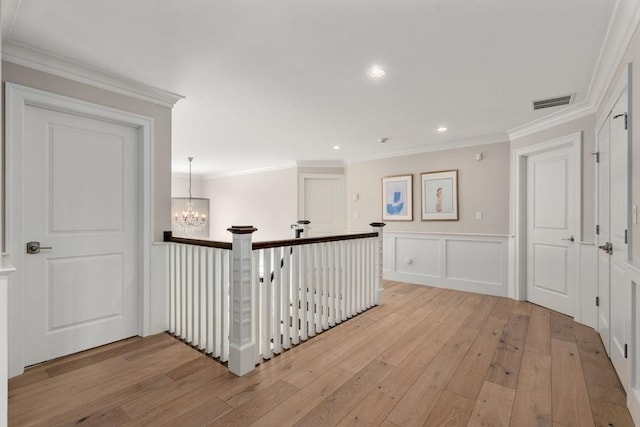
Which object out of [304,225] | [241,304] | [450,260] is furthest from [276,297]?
[450,260]

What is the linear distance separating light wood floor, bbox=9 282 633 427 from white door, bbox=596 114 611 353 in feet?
0.71

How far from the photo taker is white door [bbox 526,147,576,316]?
335 centimetres

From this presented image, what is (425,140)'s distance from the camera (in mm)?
4477

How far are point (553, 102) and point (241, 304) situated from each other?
3476 mm

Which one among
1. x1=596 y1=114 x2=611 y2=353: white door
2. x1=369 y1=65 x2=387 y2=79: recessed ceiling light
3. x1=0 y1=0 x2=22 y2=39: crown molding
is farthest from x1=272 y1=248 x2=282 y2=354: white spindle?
x1=596 y1=114 x2=611 y2=353: white door

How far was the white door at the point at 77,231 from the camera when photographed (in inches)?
85.7

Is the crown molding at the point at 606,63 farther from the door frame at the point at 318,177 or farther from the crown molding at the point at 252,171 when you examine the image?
the crown molding at the point at 252,171

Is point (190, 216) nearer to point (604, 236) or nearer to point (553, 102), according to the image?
point (553, 102)

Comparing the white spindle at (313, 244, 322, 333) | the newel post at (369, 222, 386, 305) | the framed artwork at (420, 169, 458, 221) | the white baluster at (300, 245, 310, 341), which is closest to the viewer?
the white baluster at (300, 245, 310, 341)

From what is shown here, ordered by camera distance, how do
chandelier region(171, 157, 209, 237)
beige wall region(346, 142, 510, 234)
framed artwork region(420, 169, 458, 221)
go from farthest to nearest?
chandelier region(171, 157, 209, 237)
framed artwork region(420, 169, 458, 221)
beige wall region(346, 142, 510, 234)

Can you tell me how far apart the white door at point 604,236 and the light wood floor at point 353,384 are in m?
0.22

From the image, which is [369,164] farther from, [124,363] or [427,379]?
[124,363]

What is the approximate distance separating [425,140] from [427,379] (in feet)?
11.2

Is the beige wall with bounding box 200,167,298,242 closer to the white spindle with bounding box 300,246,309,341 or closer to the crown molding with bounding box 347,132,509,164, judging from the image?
the crown molding with bounding box 347,132,509,164
